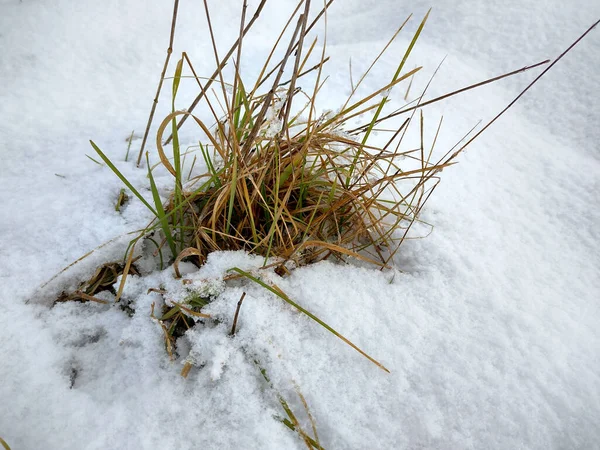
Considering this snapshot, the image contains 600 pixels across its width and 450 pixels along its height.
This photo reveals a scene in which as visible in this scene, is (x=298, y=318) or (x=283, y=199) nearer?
(x=298, y=318)

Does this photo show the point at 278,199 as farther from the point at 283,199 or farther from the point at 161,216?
the point at 161,216

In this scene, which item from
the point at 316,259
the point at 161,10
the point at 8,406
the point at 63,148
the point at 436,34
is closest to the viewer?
the point at 8,406

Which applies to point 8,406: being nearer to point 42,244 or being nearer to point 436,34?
point 42,244

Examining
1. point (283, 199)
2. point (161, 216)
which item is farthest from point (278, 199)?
point (161, 216)

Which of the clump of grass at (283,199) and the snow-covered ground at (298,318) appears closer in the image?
the snow-covered ground at (298,318)

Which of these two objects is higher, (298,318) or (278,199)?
(278,199)

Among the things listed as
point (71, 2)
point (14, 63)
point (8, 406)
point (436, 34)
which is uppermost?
point (436, 34)

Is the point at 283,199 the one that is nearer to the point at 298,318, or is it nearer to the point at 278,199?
the point at 278,199

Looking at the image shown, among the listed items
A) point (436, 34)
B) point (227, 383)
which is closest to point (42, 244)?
point (227, 383)
